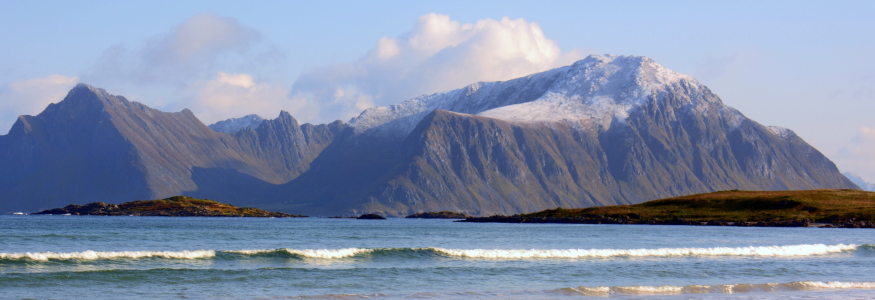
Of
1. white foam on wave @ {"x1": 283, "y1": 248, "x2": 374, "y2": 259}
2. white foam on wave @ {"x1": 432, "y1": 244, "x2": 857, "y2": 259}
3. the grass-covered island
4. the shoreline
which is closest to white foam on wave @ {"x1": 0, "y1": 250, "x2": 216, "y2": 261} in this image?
white foam on wave @ {"x1": 283, "y1": 248, "x2": 374, "y2": 259}

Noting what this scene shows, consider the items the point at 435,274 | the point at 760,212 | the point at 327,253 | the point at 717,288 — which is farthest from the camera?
the point at 760,212

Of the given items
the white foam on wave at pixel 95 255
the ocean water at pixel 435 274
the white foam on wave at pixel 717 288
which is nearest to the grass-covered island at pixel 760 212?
the ocean water at pixel 435 274

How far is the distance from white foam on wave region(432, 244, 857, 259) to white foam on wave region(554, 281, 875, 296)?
1923cm

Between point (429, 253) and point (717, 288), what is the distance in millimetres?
26217

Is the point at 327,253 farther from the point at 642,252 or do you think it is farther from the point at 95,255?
the point at 642,252

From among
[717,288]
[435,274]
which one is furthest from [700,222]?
[435,274]

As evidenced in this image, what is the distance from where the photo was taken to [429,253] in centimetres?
7162

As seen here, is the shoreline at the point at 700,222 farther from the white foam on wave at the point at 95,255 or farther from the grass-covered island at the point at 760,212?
the white foam on wave at the point at 95,255

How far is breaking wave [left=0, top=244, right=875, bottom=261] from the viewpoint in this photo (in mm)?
62897

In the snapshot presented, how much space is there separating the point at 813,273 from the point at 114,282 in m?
46.1

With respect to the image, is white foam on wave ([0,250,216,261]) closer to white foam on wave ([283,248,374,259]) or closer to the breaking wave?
the breaking wave

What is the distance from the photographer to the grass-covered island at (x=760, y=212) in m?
156

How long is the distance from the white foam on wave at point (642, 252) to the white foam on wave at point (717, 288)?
19.2 meters

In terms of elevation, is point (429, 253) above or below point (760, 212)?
below
